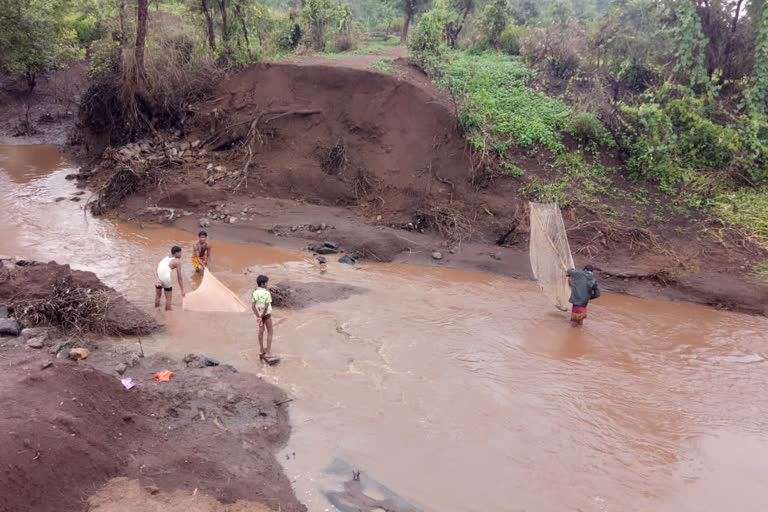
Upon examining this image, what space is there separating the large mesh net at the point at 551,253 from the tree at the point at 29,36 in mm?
18562

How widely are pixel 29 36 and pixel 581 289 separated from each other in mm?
19865

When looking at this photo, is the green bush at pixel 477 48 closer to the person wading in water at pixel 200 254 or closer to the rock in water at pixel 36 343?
the person wading in water at pixel 200 254

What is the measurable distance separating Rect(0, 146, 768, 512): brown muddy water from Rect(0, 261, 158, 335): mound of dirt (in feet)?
1.91

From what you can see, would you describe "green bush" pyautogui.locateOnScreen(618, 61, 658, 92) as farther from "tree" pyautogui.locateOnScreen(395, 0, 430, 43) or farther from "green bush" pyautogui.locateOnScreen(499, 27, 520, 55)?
"tree" pyautogui.locateOnScreen(395, 0, 430, 43)

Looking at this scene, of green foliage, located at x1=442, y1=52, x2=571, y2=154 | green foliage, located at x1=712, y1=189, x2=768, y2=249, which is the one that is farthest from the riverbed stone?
green foliage, located at x1=712, y1=189, x2=768, y2=249

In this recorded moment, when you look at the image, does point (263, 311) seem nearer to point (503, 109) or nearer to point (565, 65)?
point (503, 109)

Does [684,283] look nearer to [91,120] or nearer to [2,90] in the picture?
[91,120]

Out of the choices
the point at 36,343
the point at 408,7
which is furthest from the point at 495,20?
the point at 36,343

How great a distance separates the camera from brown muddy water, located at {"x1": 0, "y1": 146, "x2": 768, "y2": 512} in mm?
5473

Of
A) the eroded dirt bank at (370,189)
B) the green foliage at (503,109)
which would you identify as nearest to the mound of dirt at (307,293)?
the eroded dirt bank at (370,189)

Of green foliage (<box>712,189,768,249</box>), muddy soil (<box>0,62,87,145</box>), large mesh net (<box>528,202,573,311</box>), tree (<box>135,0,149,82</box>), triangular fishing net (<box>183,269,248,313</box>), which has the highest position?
Result: tree (<box>135,0,149,82</box>)

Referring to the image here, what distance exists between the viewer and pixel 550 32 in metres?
16.4

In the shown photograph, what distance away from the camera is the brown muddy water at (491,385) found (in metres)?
5.47

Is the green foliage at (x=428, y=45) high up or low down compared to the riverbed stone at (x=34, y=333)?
up
